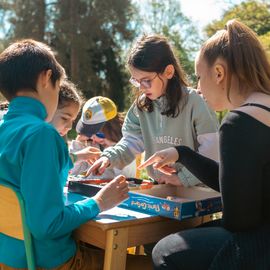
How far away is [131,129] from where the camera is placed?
2855mm

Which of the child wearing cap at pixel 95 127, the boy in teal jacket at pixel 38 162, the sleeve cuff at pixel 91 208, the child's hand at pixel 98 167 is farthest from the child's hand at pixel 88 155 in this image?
the sleeve cuff at pixel 91 208

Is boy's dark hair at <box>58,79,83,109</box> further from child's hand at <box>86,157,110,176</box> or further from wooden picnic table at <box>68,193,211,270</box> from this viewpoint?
wooden picnic table at <box>68,193,211,270</box>

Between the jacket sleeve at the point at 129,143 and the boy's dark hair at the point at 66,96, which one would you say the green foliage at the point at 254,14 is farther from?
the boy's dark hair at the point at 66,96

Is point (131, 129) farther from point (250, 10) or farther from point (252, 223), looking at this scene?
point (250, 10)

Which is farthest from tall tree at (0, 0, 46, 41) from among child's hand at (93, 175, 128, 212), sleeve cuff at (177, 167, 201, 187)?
child's hand at (93, 175, 128, 212)

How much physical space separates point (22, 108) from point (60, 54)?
22447 mm

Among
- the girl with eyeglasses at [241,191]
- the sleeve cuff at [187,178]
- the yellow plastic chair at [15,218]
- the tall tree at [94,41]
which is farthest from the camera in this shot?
the tall tree at [94,41]

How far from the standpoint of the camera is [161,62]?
2584 mm

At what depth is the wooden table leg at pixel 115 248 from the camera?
5.34 ft

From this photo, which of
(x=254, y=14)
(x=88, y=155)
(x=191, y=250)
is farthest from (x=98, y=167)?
(x=254, y=14)

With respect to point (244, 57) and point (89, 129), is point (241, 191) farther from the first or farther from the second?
point (89, 129)

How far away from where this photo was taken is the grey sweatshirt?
2428mm

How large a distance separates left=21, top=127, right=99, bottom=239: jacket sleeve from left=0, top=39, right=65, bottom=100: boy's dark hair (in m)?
0.31

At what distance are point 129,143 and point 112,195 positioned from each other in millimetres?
1053
